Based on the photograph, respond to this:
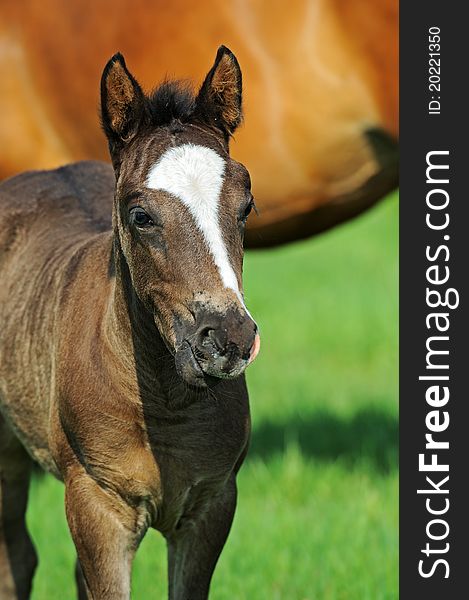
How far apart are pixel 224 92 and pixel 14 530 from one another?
6.43ft

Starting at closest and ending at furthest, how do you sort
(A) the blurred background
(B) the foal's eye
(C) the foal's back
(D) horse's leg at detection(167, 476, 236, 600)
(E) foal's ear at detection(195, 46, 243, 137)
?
(B) the foal's eye, (E) foal's ear at detection(195, 46, 243, 137), (D) horse's leg at detection(167, 476, 236, 600), (C) the foal's back, (A) the blurred background

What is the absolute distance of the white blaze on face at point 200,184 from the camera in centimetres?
301

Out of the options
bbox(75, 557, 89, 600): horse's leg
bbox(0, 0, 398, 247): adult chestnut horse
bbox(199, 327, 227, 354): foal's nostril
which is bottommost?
bbox(75, 557, 89, 600): horse's leg

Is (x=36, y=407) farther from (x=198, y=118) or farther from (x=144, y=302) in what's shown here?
(x=198, y=118)

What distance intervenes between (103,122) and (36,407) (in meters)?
1.00

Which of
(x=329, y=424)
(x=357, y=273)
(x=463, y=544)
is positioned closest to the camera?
(x=463, y=544)

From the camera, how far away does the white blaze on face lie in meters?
3.01

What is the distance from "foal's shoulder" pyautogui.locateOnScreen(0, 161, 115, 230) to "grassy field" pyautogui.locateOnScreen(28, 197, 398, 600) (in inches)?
55.5

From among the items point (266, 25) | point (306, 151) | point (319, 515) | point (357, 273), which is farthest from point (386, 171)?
point (357, 273)

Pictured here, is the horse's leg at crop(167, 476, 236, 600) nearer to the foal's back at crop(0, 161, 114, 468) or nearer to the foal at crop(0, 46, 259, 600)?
the foal at crop(0, 46, 259, 600)

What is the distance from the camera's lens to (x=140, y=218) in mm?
3127

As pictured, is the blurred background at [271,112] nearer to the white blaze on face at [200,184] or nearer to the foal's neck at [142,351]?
the foal's neck at [142,351]

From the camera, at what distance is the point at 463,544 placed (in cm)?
438

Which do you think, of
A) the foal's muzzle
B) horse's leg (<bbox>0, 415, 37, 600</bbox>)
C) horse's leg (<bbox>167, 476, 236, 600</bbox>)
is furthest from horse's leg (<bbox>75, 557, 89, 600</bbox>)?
the foal's muzzle
